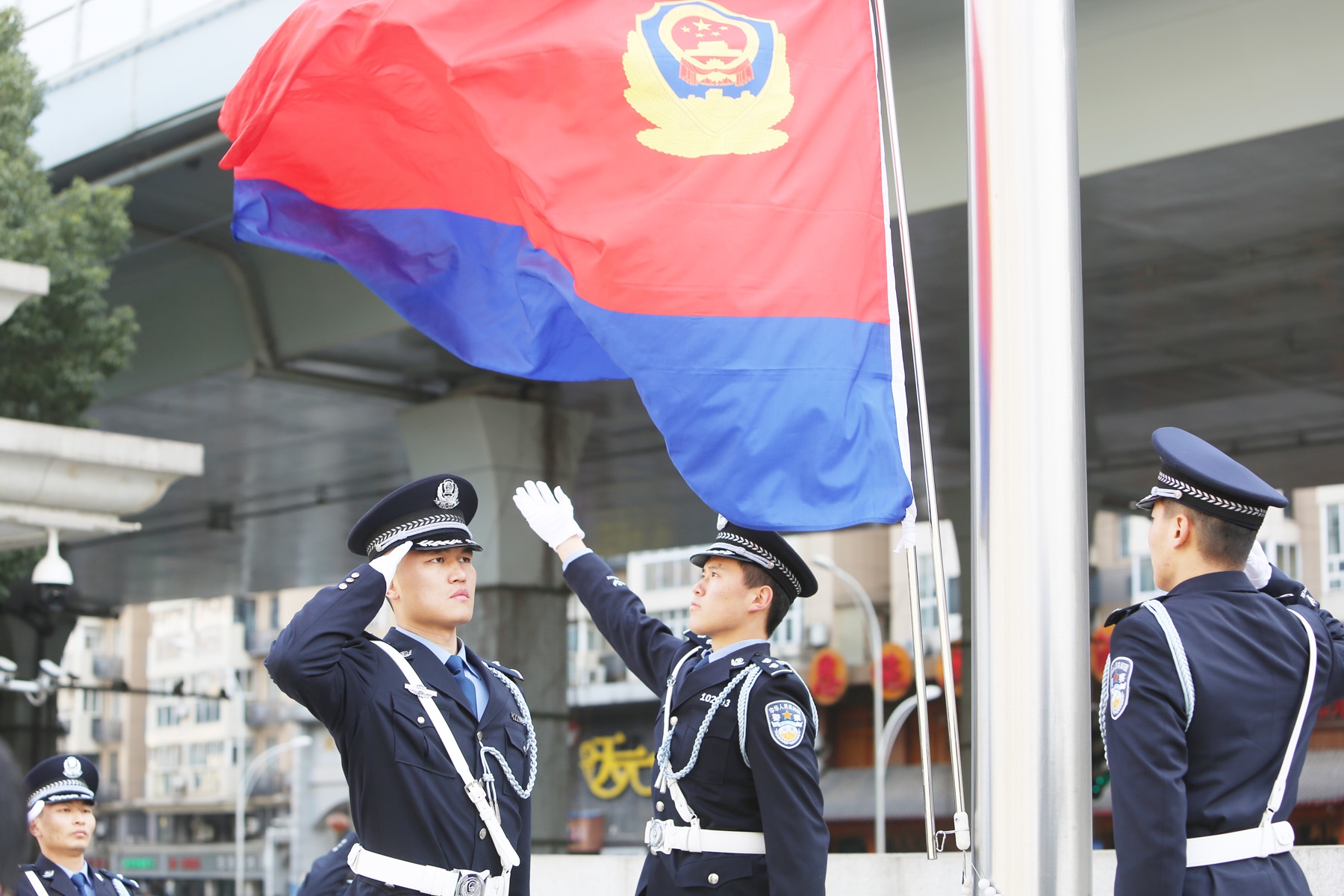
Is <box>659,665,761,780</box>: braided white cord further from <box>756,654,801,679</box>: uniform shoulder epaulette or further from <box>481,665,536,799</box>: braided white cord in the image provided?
<box>481,665,536,799</box>: braided white cord

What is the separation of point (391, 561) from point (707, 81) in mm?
1664

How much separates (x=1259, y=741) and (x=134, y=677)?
273 ft

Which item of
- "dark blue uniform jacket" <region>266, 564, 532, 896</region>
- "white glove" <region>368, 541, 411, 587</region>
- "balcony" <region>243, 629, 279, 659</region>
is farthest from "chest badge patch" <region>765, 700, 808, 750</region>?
"balcony" <region>243, 629, 279, 659</region>

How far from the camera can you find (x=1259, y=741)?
3807 millimetres

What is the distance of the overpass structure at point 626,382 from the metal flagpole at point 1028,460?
6549 millimetres

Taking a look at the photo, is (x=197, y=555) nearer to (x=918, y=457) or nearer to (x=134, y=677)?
(x=918, y=457)

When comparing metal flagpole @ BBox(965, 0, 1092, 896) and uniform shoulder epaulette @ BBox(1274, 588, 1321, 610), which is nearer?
metal flagpole @ BBox(965, 0, 1092, 896)

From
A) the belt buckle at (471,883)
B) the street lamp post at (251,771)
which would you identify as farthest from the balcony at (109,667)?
the belt buckle at (471,883)

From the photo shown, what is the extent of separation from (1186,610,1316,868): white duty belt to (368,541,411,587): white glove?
220 centimetres

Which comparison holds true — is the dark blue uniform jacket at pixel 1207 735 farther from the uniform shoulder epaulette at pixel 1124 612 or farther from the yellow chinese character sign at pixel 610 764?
the yellow chinese character sign at pixel 610 764

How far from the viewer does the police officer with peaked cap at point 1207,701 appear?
143 inches

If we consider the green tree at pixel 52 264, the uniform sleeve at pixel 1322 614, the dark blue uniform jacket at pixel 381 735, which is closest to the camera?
the uniform sleeve at pixel 1322 614

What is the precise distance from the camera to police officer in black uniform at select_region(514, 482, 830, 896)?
14.7 ft

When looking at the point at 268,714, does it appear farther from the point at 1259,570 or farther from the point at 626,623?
the point at 1259,570
